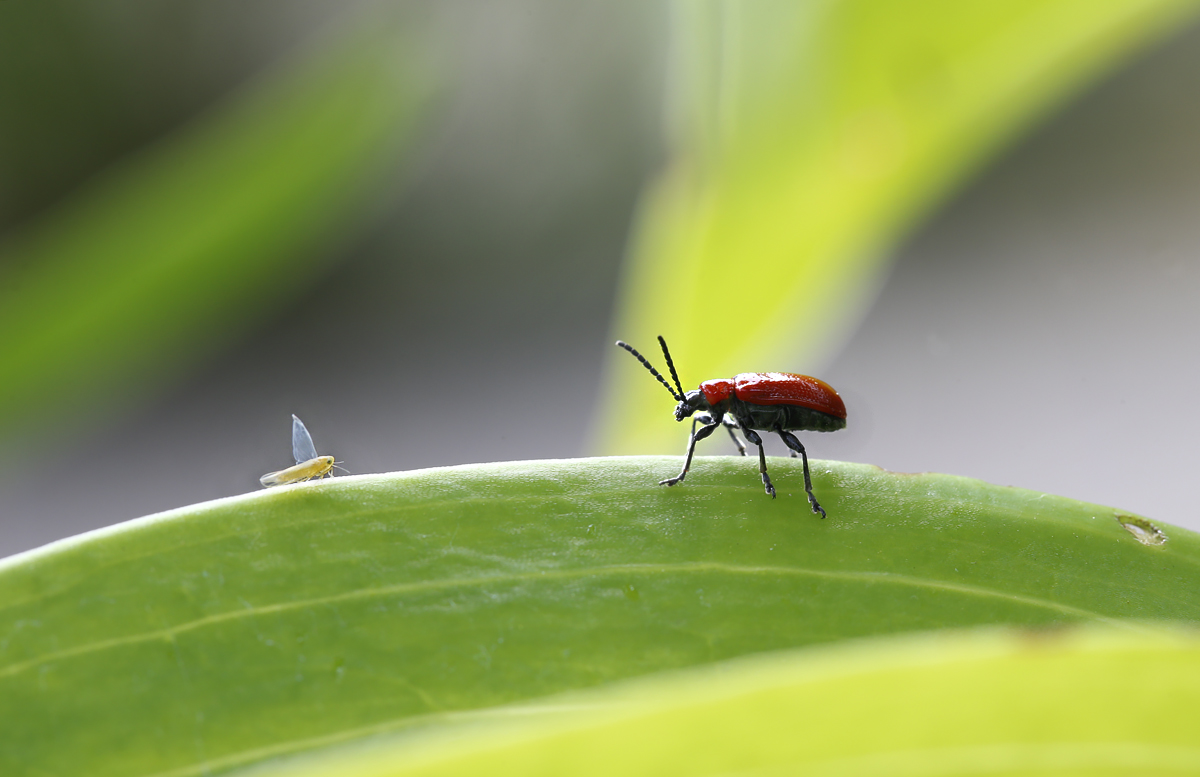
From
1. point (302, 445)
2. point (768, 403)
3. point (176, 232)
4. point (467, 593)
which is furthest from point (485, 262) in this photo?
point (467, 593)

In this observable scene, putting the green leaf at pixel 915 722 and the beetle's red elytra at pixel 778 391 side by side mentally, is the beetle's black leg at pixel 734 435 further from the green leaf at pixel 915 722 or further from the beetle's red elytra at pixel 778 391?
the green leaf at pixel 915 722

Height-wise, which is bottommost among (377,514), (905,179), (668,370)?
(377,514)

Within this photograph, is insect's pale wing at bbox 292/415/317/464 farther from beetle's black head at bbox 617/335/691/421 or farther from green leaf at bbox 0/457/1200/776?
beetle's black head at bbox 617/335/691/421

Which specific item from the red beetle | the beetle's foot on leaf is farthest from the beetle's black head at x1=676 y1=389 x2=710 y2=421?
→ the beetle's foot on leaf

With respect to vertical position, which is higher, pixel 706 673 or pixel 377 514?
pixel 377 514

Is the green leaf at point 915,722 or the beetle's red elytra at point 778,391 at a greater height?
the beetle's red elytra at point 778,391

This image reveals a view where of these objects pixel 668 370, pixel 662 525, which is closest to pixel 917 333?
pixel 668 370

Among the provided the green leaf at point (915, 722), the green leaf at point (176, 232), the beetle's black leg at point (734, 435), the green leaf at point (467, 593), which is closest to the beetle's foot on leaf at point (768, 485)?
the green leaf at point (467, 593)

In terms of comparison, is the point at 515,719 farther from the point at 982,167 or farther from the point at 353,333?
the point at 982,167

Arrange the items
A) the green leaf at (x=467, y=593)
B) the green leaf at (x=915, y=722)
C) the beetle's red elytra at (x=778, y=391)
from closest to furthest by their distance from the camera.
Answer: the green leaf at (x=915, y=722)
the green leaf at (x=467, y=593)
the beetle's red elytra at (x=778, y=391)
